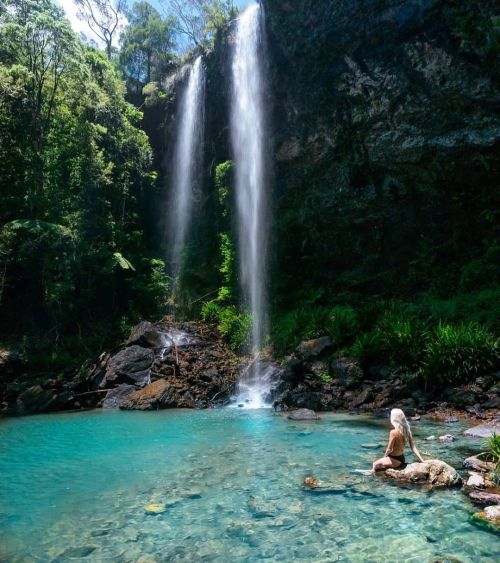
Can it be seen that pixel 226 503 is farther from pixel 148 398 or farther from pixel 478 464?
pixel 148 398

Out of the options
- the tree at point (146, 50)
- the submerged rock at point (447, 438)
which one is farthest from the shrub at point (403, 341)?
the tree at point (146, 50)

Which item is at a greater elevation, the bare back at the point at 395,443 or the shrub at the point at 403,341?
the shrub at the point at 403,341

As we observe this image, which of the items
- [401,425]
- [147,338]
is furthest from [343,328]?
[401,425]

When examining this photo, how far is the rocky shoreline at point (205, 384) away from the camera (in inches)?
419

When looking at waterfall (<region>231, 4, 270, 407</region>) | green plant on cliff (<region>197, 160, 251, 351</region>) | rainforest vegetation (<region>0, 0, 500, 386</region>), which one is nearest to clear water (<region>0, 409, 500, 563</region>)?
rainforest vegetation (<region>0, 0, 500, 386</region>)

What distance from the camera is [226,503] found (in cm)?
521

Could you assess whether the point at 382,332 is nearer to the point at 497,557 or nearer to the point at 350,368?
the point at 350,368

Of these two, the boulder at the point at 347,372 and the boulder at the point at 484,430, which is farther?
the boulder at the point at 347,372

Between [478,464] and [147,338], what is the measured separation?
1278 centimetres

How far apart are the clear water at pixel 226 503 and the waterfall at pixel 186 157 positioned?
1809 cm

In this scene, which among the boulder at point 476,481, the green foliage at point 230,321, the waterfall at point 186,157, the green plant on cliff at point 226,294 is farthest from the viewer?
the waterfall at point 186,157

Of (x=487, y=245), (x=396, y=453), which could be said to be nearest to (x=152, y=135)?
(x=487, y=245)

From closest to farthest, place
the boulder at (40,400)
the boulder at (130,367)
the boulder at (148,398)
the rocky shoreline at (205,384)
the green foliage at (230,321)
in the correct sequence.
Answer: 1. the rocky shoreline at (205,384)
2. the boulder at (148,398)
3. the boulder at (40,400)
4. the boulder at (130,367)
5. the green foliage at (230,321)

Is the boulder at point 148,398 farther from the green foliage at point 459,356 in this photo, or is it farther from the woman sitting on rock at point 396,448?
the woman sitting on rock at point 396,448
